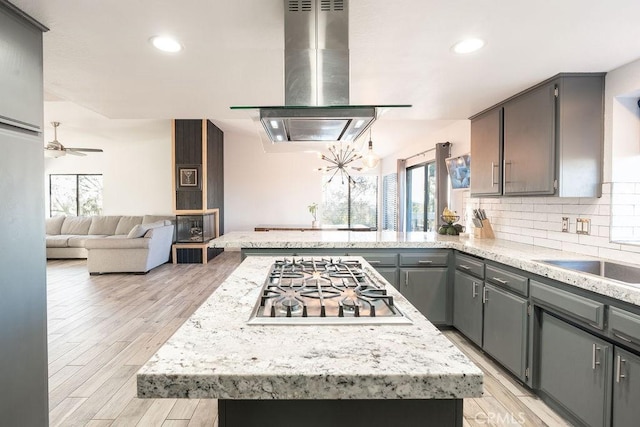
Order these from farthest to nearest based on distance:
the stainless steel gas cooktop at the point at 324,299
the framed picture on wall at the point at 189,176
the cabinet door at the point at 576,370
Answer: the framed picture on wall at the point at 189,176
the cabinet door at the point at 576,370
the stainless steel gas cooktop at the point at 324,299

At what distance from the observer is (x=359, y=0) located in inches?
60.2

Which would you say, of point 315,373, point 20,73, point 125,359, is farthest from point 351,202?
point 315,373

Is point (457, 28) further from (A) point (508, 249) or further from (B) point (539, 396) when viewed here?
(B) point (539, 396)

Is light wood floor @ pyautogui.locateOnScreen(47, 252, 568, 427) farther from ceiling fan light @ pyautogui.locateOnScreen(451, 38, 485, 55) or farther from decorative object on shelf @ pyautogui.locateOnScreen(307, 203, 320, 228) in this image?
decorative object on shelf @ pyautogui.locateOnScreen(307, 203, 320, 228)

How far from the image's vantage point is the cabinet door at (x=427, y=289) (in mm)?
3090

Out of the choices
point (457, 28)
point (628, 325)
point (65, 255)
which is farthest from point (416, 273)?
point (65, 255)

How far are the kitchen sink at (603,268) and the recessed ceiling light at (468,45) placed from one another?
1.36 m

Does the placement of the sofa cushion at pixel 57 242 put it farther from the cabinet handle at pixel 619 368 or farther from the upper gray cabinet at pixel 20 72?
the cabinet handle at pixel 619 368

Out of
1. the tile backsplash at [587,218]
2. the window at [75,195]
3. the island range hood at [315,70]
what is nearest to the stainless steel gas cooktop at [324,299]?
the island range hood at [315,70]

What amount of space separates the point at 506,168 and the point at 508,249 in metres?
0.72

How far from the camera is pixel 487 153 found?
10.4 ft

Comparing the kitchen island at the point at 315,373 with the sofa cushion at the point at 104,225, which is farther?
the sofa cushion at the point at 104,225

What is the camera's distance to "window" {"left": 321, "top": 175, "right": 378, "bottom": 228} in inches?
367

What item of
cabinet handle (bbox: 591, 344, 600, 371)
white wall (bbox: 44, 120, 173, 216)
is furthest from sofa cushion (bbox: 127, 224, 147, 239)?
cabinet handle (bbox: 591, 344, 600, 371)
